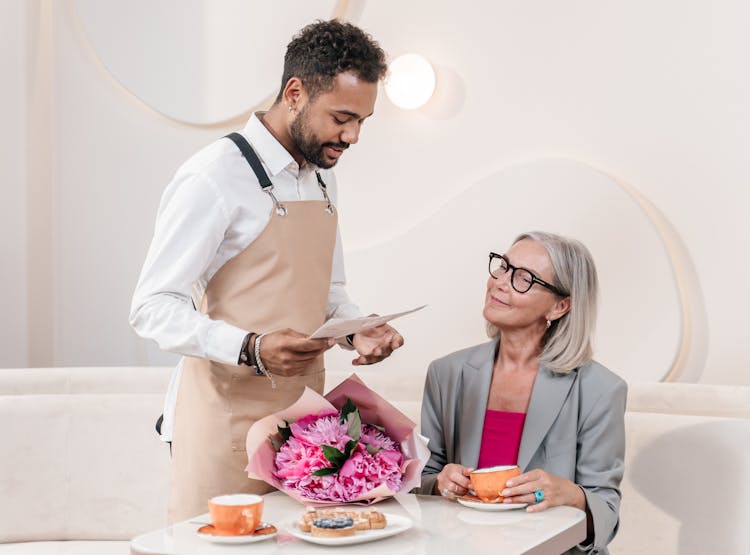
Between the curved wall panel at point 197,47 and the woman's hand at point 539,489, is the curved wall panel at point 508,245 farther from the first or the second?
the woman's hand at point 539,489

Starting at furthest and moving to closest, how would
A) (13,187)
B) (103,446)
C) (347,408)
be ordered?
1. (13,187)
2. (103,446)
3. (347,408)

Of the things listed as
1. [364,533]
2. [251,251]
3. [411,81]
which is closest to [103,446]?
[251,251]

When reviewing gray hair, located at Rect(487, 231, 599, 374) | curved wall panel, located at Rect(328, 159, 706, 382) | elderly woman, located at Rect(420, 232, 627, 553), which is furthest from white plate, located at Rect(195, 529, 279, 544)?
curved wall panel, located at Rect(328, 159, 706, 382)

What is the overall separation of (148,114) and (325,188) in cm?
226

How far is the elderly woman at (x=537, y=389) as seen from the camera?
92.5 inches

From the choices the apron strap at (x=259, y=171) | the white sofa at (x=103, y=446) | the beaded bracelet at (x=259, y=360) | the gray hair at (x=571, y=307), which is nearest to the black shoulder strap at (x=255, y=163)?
the apron strap at (x=259, y=171)

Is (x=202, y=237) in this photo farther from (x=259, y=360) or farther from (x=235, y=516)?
(x=235, y=516)

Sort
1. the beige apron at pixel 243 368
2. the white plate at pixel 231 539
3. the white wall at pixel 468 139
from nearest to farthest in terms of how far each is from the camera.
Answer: the white plate at pixel 231 539 → the beige apron at pixel 243 368 → the white wall at pixel 468 139

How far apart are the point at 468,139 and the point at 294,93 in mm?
1702

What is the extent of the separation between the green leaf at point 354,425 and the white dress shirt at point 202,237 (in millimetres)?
253

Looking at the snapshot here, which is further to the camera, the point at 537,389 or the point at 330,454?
the point at 537,389

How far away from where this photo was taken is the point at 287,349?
73.0 inches

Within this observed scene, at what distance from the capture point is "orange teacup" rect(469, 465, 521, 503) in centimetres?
197

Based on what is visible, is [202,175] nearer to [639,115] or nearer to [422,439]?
[422,439]
